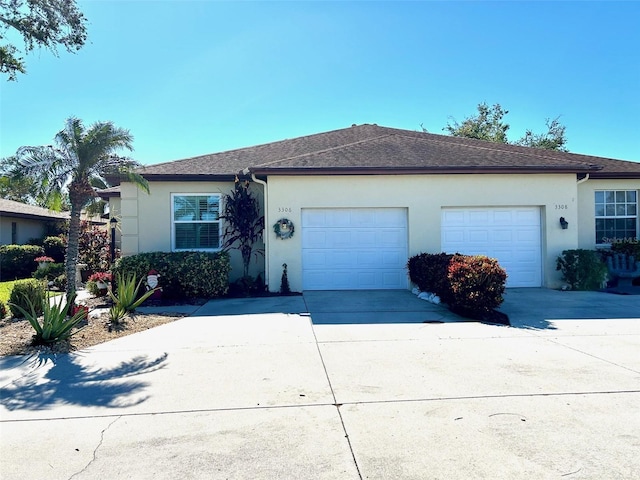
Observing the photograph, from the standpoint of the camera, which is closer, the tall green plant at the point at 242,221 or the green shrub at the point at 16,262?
the tall green plant at the point at 242,221

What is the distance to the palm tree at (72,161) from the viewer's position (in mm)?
8227

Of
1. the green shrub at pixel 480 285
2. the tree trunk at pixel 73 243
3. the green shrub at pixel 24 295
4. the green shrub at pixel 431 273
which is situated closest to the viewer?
the green shrub at pixel 480 285

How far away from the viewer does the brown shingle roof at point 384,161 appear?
35.4ft

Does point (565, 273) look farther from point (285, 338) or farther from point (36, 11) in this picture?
point (36, 11)

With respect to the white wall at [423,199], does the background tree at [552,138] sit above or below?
above

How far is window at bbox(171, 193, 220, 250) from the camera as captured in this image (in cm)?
1218

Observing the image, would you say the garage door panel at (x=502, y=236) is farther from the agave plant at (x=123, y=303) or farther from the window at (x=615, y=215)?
the agave plant at (x=123, y=303)

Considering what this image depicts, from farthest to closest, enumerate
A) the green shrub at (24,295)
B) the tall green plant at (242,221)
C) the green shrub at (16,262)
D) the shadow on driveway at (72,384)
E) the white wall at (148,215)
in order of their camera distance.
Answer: the green shrub at (16,262)
the white wall at (148,215)
the tall green plant at (242,221)
the green shrub at (24,295)
the shadow on driveway at (72,384)

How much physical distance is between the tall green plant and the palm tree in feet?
12.0

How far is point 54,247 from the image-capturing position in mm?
19812

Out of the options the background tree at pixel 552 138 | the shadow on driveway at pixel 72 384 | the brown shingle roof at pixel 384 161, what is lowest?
the shadow on driveway at pixel 72 384

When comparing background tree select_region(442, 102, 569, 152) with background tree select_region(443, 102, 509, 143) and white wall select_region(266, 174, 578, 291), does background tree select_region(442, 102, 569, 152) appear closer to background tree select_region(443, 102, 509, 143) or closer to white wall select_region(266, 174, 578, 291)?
background tree select_region(443, 102, 509, 143)

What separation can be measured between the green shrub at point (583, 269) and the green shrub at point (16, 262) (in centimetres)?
2061

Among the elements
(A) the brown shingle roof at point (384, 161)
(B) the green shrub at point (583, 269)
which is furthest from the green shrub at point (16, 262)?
(B) the green shrub at point (583, 269)
